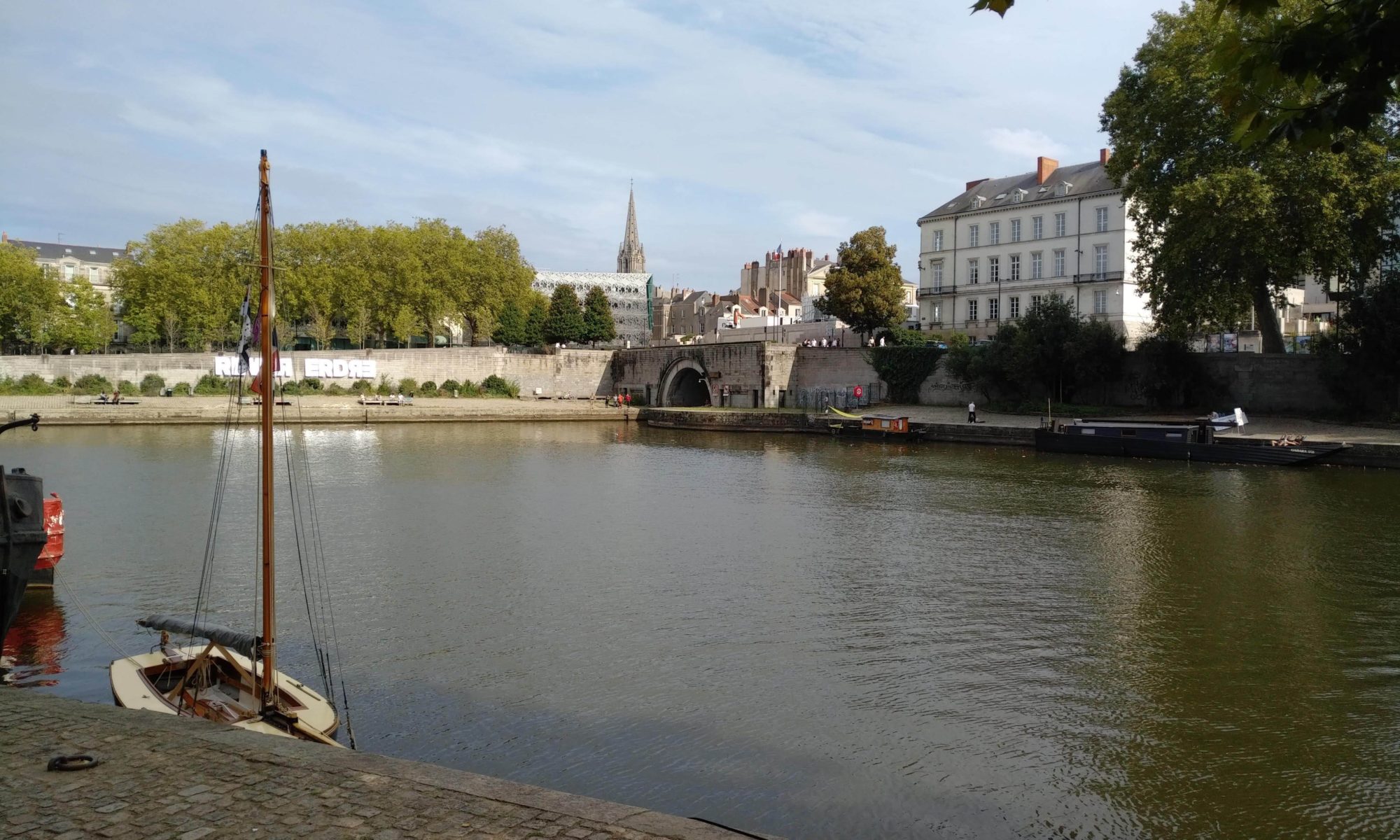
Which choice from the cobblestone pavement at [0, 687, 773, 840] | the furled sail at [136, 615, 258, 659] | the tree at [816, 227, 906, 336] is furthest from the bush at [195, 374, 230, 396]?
the cobblestone pavement at [0, 687, 773, 840]

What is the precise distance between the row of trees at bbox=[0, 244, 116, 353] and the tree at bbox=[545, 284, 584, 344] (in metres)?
29.0

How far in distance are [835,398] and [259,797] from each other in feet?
153

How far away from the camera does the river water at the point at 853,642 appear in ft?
26.7

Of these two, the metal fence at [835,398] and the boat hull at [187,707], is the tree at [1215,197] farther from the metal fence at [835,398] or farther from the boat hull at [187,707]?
the boat hull at [187,707]

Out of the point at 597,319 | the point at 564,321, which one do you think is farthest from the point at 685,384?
the point at 597,319

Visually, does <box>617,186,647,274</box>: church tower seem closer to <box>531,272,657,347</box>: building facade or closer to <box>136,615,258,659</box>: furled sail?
<box>531,272,657,347</box>: building facade

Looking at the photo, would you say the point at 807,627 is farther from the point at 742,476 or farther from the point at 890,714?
the point at 742,476

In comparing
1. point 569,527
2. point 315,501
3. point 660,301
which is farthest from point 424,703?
point 660,301

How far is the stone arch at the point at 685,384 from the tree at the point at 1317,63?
171 feet

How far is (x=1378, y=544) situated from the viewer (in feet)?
58.9

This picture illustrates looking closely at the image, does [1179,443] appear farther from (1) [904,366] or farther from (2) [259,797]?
(2) [259,797]

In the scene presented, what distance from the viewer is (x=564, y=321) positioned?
74.9 m

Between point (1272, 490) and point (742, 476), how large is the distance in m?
14.2

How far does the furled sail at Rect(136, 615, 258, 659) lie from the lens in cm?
905
